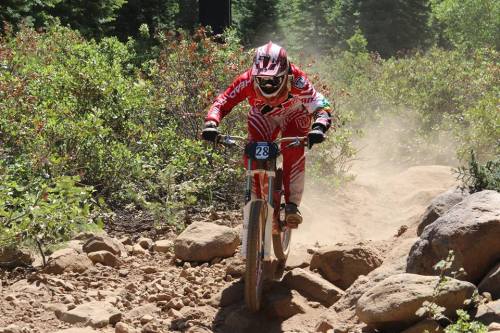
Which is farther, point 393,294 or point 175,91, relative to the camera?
point 175,91

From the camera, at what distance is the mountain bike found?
5547mm

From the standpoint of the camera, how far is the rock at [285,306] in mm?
5875

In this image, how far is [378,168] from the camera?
1491cm


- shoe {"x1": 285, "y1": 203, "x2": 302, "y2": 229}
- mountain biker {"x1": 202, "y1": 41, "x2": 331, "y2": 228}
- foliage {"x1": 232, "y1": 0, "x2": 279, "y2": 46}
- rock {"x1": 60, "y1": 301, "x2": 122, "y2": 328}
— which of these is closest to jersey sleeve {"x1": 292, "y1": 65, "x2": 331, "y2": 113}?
mountain biker {"x1": 202, "y1": 41, "x2": 331, "y2": 228}

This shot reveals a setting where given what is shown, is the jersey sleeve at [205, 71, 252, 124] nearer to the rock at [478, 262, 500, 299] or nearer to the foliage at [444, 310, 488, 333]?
the rock at [478, 262, 500, 299]

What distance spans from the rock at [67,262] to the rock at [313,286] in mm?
1565

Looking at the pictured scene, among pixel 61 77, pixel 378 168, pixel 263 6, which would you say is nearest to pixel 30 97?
pixel 61 77

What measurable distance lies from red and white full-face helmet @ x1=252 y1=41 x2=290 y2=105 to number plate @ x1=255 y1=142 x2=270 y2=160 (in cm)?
55

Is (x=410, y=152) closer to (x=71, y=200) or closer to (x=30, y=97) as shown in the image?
(x=30, y=97)

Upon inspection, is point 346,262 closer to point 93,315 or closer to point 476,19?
point 93,315

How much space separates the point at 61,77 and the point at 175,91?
1478 millimetres

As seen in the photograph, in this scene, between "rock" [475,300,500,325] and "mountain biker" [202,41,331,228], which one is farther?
"mountain biker" [202,41,331,228]

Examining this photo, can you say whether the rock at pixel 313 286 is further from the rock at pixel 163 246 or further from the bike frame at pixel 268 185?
the rock at pixel 163 246

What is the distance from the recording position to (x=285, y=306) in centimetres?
589
